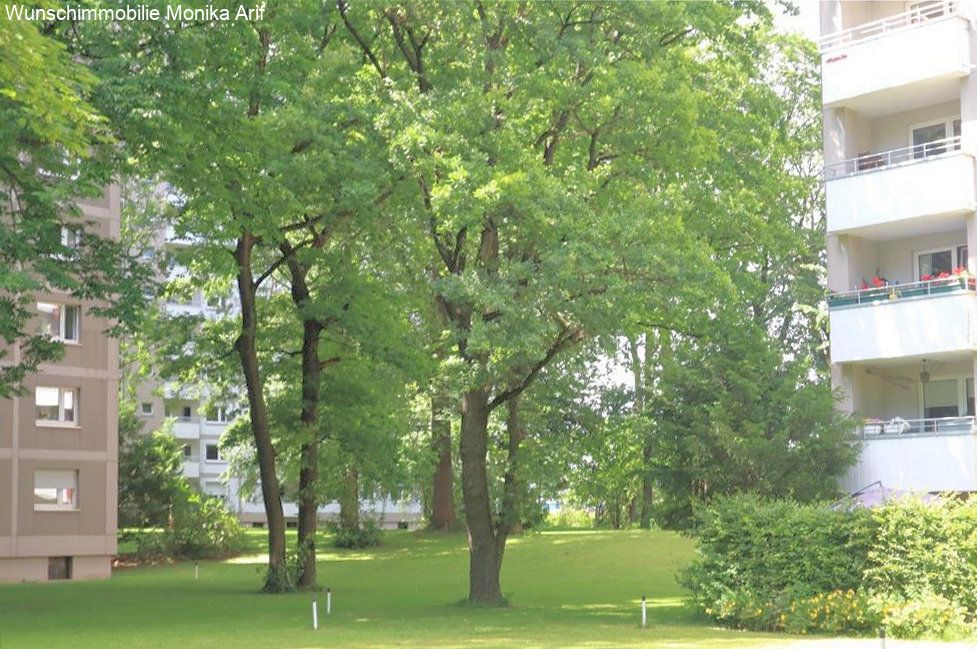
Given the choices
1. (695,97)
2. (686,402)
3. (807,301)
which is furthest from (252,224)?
(807,301)

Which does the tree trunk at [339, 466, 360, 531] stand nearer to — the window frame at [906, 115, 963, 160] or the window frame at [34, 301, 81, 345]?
the window frame at [34, 301, 81, 345]

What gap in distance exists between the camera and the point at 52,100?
1916 cm

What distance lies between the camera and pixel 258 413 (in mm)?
39656

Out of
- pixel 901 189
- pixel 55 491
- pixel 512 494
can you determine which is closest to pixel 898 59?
pixel 901 189

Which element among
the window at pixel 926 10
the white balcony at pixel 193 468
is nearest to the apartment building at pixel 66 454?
the window at pixel 926 10

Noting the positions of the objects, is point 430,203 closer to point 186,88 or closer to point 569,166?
point 569,166

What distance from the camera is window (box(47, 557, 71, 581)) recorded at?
51.1 m

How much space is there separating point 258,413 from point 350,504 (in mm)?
20679

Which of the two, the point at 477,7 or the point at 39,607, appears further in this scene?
the point at 39,607

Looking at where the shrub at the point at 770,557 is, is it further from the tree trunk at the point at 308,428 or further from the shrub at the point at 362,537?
the shrub at the point at 362,537

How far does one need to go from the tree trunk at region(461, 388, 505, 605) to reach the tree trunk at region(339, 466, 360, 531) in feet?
67.8

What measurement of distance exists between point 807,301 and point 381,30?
29014mm

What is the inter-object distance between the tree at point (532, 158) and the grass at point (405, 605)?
13.0 feet

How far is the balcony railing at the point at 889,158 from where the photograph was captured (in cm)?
3691
